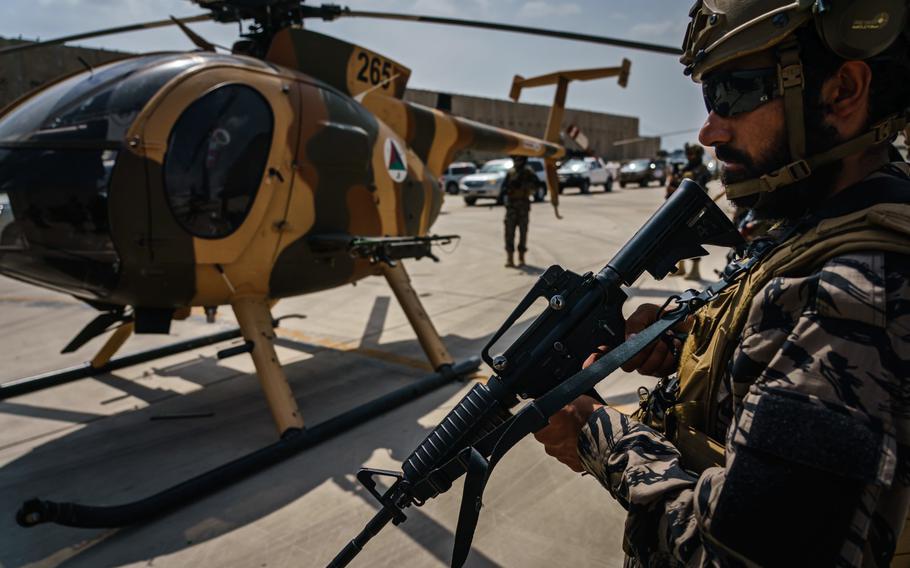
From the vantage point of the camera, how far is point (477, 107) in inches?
1767

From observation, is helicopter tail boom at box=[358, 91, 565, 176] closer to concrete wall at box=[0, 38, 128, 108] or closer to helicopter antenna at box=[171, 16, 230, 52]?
helicopter antenna at box=[171, 16, 230, 52]

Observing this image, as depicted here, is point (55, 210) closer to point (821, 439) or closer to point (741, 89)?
point (741, 89)

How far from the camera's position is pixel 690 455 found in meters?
1.19

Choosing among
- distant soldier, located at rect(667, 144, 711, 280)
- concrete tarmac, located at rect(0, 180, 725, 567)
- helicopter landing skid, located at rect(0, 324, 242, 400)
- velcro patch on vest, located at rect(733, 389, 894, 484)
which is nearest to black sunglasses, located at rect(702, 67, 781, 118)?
velcro patch on vest, located at rect(733, 389, 894, 484)

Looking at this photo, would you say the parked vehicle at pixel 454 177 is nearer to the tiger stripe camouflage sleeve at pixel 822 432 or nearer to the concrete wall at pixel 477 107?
the concrete wall at pixel 477 107

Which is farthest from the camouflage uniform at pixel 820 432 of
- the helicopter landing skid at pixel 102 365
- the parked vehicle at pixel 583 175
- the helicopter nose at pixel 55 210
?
the parked vehicle at pixel 583 175

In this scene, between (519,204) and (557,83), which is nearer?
(557,83)

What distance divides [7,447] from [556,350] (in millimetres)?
4013

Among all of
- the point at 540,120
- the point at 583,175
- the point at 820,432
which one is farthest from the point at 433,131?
the point at 540,120

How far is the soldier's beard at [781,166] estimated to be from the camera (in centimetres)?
110

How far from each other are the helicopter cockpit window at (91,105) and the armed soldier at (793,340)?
3121mm

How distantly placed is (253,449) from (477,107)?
44.1 m

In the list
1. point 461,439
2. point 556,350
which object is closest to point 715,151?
point 556,350

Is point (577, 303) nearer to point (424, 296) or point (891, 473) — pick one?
point (891, 473)
